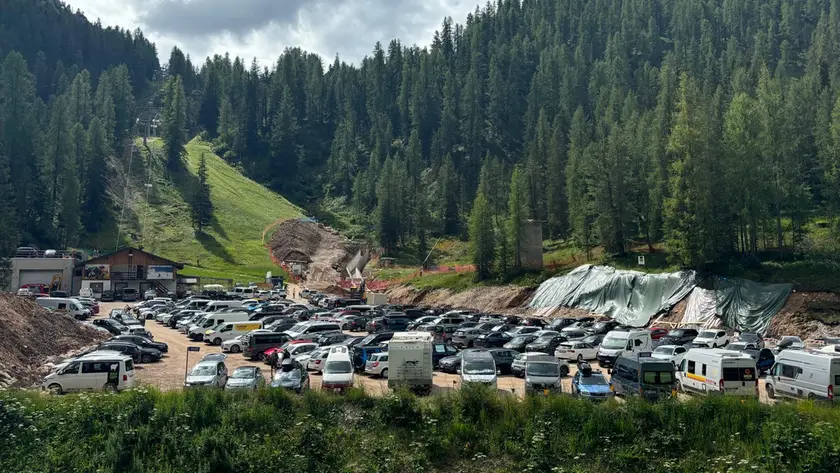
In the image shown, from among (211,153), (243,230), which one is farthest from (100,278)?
(211,153)

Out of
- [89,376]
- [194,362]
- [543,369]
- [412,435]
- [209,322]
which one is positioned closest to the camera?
[412,435]

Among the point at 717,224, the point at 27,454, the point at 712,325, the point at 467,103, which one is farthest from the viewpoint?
the point at 467,103

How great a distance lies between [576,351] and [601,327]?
1108 centimetres

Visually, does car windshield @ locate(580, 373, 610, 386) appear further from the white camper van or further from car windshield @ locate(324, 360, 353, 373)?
car windshield @ locate(324, 360, 353, 373)

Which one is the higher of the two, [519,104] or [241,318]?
[519,104]

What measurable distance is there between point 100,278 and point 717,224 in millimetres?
68782

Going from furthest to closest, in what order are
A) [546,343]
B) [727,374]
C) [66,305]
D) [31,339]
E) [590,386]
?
[66,305] → [546,343] → [31,339] → [590,386] → [727,374]

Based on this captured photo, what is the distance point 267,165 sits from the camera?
155375 mm

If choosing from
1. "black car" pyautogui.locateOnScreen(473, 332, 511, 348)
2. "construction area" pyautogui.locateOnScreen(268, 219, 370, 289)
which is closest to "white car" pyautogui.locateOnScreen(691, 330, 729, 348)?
"black car" pyautogui.locateOnScreen(473, 332, 511, 348)

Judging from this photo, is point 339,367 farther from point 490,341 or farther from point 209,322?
point 209,322

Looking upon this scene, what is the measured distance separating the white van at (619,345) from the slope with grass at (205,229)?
221ft

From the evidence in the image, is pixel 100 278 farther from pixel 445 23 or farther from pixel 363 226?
pixel 445 23

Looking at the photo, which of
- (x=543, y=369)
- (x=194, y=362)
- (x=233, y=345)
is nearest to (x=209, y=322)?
(x=233, y=345)

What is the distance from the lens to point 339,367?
2569 centimetres
